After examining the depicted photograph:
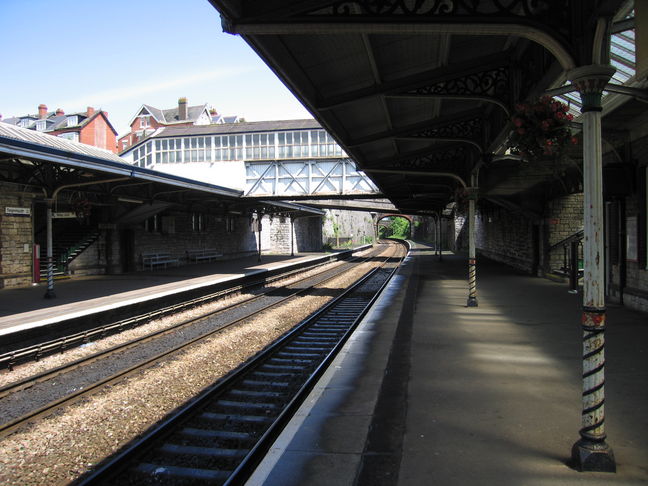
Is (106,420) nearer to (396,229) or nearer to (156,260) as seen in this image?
(156,260)

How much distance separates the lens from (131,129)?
221ft

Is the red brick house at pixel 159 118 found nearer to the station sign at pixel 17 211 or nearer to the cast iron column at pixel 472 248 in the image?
the station sign at pixel 17 211

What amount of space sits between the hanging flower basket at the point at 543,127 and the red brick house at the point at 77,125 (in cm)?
5565

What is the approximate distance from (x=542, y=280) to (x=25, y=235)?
52.8 feet

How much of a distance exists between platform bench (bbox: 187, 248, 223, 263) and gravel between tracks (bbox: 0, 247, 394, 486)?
16.7 metres

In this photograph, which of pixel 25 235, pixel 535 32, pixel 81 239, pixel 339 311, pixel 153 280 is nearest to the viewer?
pixel 535 32

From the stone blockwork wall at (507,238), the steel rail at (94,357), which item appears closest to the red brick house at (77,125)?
the stone blockwork wall at (507,238)

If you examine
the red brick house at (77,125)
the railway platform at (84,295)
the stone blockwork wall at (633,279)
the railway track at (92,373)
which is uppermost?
the red brick house at (77,125)

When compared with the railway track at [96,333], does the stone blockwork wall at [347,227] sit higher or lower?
higher

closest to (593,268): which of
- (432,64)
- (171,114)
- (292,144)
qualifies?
(432,64)

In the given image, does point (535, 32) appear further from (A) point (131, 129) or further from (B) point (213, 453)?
(A) point (131, 129)

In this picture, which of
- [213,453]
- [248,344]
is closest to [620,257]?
[248,344]

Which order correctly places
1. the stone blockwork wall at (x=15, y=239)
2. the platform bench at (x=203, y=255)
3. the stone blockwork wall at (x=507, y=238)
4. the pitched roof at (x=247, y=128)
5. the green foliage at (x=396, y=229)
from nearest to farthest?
1. the stone blockwork wall at (x=15, y=239)
2. the stone blockwork wall at (x=507, y=238)
3. the platform bench at (x=203, y=255)
4. the pitched roof at (x=247, y=128)
5. the green foliage at (x=396, y=229)

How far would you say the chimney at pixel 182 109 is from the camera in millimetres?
63812
